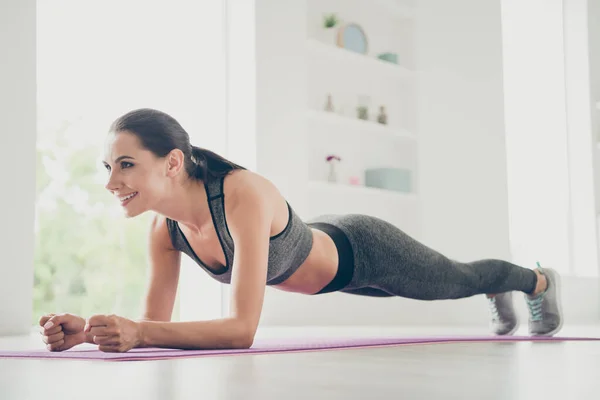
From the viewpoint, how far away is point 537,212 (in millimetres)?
7078

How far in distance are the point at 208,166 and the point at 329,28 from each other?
365 centimetres

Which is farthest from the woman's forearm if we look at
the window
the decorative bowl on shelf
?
the decorative bowl on shelf

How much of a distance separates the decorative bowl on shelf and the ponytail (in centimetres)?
361

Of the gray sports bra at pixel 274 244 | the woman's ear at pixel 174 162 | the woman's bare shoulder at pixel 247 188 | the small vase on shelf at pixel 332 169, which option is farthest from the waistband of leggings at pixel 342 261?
the small vase on shelf at pixel 332 169

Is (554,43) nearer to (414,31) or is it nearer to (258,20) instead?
(414,31)

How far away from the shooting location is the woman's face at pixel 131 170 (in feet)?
6.42

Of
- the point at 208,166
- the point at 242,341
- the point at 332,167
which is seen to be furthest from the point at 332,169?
the point at 242,341

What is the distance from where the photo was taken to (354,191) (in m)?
5.49

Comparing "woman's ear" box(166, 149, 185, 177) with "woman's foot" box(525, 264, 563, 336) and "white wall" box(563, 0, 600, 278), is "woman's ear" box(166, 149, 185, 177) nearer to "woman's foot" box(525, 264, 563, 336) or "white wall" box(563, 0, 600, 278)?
"woman's foot" box(525, 264, 563, 336)

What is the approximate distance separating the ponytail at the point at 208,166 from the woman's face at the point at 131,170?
0.46ft

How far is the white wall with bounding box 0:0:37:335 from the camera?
369 cm

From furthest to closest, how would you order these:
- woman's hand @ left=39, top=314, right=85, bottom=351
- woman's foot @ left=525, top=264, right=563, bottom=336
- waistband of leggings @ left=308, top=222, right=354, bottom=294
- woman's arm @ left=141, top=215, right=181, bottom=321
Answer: woman's foot @ left=525, top=264, right=563, bottom=336, waistband of leggings @ left=308, top=222, right=354, bottom=294, woman's arm @ left=141, top=215, right=181, bottom=321, woman's hand @ left=39, top=314, right=85, bottom=351

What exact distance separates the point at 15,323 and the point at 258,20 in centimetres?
236

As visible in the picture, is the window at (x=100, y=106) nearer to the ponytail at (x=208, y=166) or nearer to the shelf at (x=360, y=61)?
the shelf at (x=360, y=61)
